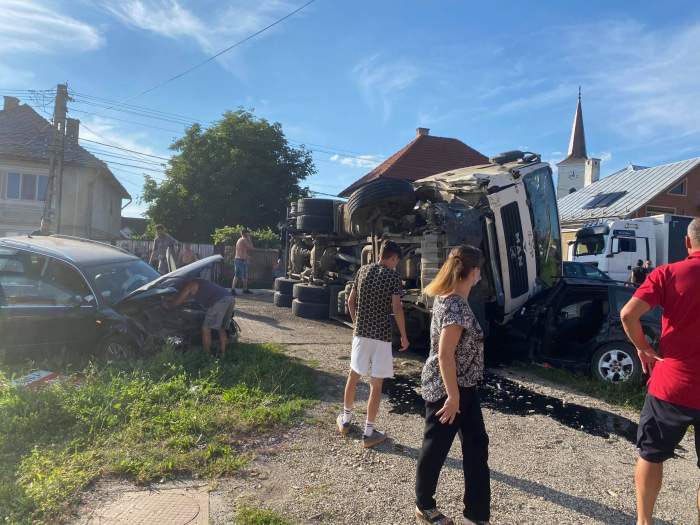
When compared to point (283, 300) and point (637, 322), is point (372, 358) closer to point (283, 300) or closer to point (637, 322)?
point (637, 322)

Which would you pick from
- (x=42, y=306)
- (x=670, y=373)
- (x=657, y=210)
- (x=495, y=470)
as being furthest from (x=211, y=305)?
(x=657, y=210)

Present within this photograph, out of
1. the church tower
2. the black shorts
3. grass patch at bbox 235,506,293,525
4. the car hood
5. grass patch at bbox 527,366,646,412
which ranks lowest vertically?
grass patch at bbox 235,506,293,525

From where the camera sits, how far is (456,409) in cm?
305

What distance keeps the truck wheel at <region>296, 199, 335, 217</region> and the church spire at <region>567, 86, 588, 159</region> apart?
190 feet

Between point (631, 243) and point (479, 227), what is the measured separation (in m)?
14.6

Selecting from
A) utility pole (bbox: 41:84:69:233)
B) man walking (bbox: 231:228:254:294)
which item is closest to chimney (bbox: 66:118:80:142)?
utility pole (bbox: 41:84:69:233)

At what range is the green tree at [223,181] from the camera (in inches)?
1156

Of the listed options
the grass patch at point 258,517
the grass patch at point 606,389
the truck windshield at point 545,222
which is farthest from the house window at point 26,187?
the grass patch at point 258,517

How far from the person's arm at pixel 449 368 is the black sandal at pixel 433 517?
1.84 ft

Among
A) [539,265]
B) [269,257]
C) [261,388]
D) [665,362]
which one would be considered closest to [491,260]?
[539,265]

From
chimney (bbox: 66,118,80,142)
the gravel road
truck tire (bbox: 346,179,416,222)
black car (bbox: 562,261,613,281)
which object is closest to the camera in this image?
the gravel road

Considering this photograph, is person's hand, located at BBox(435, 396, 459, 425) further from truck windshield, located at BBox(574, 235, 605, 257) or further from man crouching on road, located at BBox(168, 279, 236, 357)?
truck windshield, located at BBox(574, 235, 605, 257)

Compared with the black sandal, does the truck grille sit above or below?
Answer: above

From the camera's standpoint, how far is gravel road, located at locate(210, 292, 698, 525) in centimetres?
337
